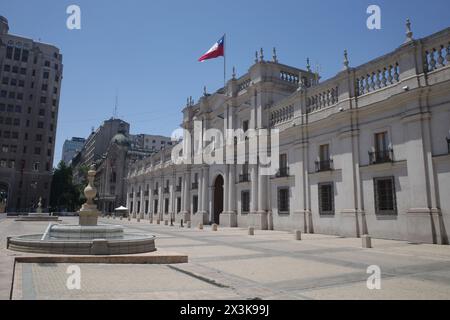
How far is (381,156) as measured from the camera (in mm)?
19641

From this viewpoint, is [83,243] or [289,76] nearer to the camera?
[83,243]

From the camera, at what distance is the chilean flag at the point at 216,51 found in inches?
1237

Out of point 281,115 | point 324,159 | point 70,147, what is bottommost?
point 324,159

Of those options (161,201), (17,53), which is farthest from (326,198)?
(17,53)

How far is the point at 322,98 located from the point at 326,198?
7.12 m

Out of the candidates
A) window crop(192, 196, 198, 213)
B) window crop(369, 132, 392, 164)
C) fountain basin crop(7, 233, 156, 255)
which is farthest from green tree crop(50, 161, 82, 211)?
fountain basin crop(7, 233, 156, 255)

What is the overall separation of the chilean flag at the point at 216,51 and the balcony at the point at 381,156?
56.5ft

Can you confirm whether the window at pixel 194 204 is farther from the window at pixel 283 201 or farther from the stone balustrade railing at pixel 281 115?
the stone balustrade railing at pixel 281 115

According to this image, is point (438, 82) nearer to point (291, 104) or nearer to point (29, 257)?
point (291, 104)

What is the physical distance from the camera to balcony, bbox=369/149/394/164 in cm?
1906

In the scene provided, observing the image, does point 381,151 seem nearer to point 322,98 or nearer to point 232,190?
point 322,98

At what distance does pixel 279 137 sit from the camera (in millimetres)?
27656
